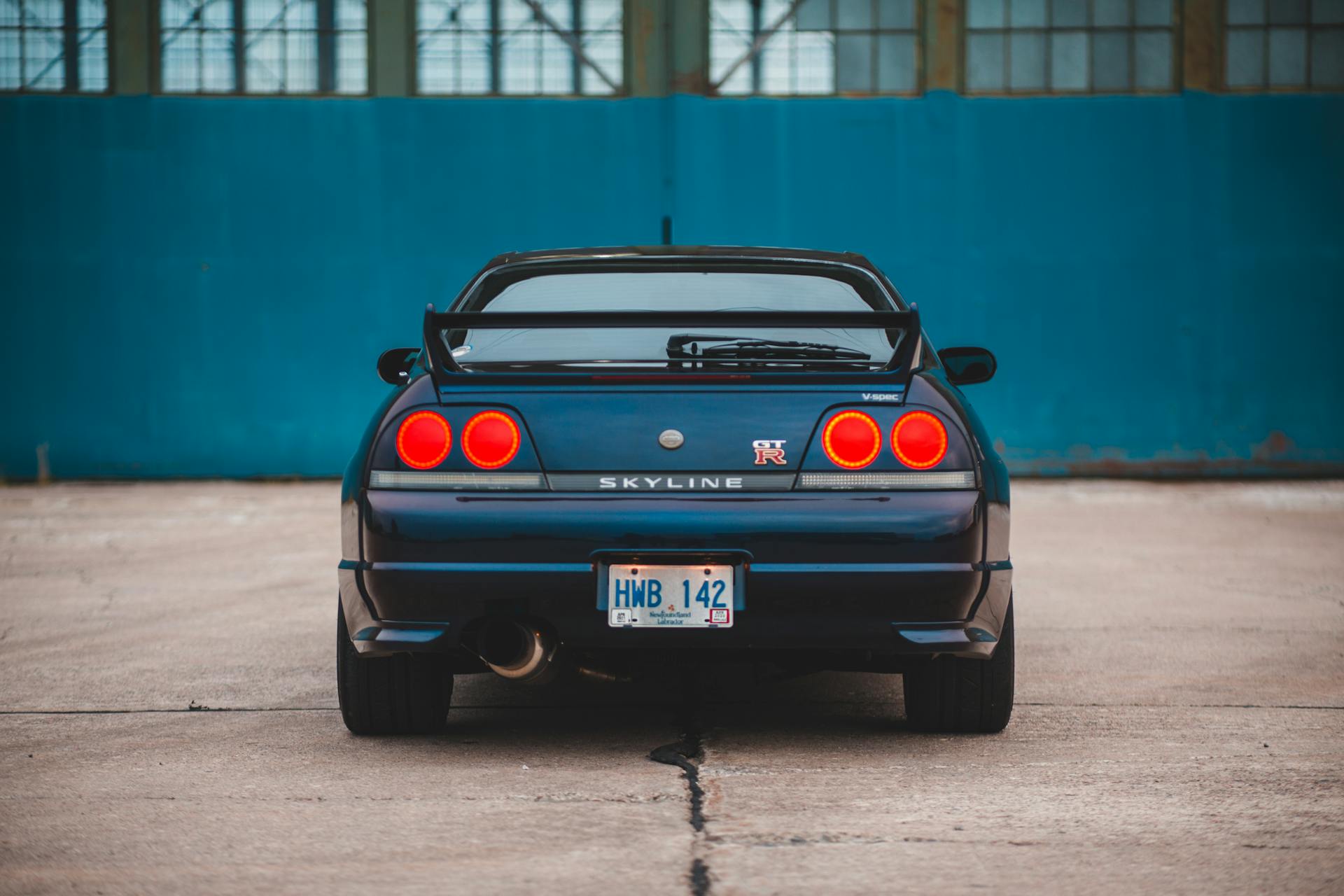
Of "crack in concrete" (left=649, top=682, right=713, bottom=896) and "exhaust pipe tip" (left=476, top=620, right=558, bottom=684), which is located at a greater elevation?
"exhaust pipe tip" (left=476, top=620, right=558, bottom=684)

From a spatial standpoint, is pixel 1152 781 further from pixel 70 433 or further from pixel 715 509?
pixel 70 433

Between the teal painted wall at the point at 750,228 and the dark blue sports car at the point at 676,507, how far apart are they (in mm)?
10321

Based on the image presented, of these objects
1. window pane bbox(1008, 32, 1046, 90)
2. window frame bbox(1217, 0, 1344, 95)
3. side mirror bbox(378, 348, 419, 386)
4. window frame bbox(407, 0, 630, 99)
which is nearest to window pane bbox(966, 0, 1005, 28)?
window pane bbox(1008, 32, 1046, 90)

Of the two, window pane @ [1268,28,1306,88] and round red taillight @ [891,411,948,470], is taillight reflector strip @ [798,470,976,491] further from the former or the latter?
window pane @ [1268,28,1306,88]

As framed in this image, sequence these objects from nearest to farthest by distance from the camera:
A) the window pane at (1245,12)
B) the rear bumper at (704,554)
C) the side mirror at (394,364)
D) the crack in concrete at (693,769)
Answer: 1. the crack in concrete at (693,769)
2. the rear bumper at (704,554)
3. the side mirror at (394,364)
4. the window pane at (1245,12)

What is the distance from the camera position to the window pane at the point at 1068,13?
14.1 meters

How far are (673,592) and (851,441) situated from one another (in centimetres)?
59

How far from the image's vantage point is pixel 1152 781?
3762 millimetres

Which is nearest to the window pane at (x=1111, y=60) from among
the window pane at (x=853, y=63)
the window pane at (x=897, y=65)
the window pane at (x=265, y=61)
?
the window pane at (x=897, y=65)

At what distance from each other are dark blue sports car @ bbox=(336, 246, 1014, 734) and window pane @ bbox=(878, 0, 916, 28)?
10.8m

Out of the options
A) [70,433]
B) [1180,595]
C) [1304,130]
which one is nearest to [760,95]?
[1304,130]

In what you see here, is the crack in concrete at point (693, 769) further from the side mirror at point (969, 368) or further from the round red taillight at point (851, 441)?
the side mirror at point (969, 368)

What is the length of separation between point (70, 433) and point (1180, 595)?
10.8m

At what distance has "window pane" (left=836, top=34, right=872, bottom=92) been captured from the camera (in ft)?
46.1
